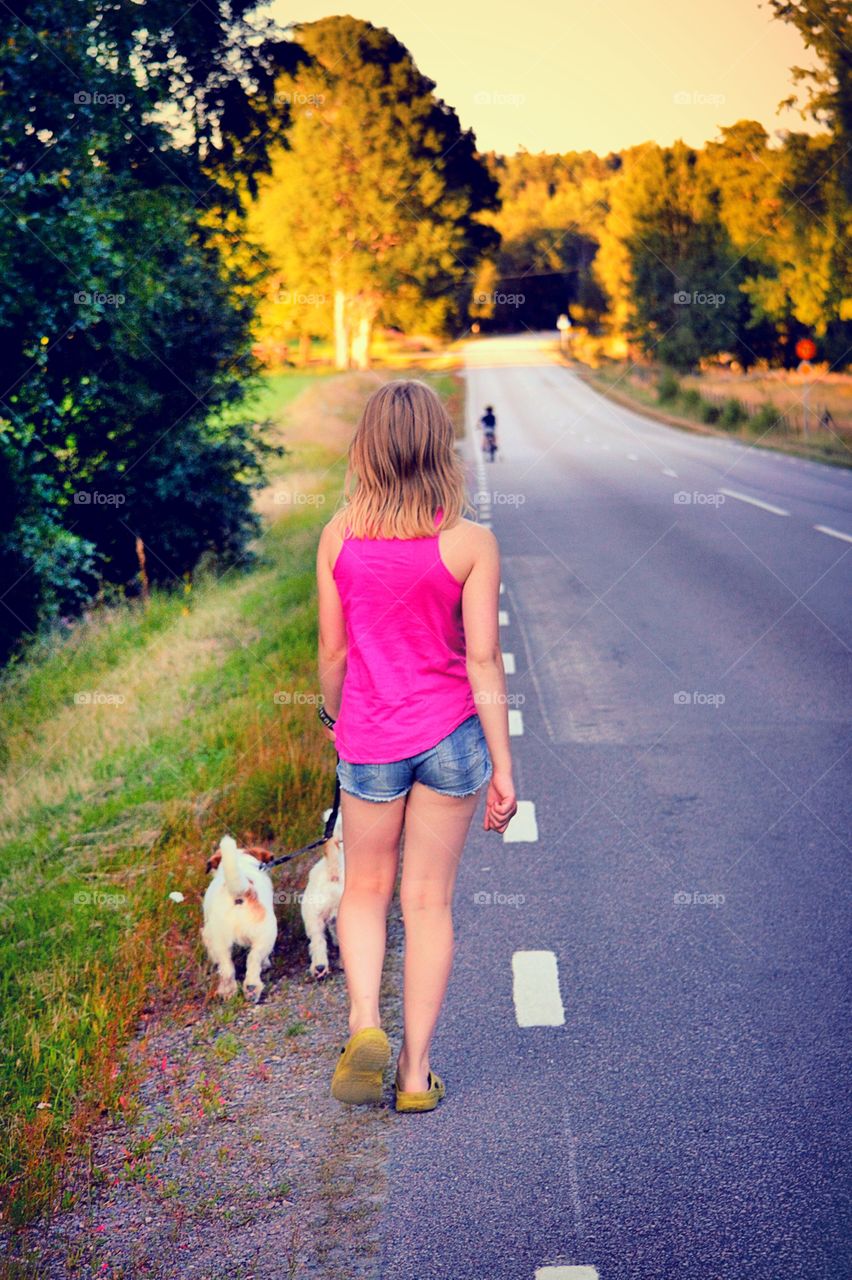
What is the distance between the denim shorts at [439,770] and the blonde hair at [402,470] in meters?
0.61

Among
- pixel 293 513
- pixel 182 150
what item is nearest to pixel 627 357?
pixel 293 513

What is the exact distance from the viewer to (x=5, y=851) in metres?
6.73

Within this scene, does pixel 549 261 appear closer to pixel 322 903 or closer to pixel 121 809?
pixel 121 809

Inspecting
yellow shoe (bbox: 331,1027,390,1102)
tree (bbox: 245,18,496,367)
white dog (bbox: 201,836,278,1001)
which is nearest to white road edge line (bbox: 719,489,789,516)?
white dog (bbox: 201,836,278,1001)

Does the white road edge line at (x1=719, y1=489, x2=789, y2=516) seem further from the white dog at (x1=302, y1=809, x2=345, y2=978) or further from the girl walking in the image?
the girl walking

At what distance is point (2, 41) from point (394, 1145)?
9.95m

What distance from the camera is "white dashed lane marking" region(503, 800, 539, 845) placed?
619cm

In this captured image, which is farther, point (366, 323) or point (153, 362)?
point (366, 323)

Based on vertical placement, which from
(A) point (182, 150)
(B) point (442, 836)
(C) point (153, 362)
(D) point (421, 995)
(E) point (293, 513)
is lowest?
(E) point (293, 513)

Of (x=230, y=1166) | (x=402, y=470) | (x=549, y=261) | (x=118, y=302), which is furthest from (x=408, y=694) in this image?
(x=549, y=261)

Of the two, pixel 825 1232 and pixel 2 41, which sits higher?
pixel 2 41

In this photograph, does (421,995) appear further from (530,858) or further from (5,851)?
(5,851)

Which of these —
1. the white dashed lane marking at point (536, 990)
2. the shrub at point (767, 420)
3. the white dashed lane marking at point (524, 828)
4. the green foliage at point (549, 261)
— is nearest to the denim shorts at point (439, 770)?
the white dashed lane marking at point (536, 990)

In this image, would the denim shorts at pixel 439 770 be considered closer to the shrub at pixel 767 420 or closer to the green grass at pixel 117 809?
the green grass at pixel 117 809
